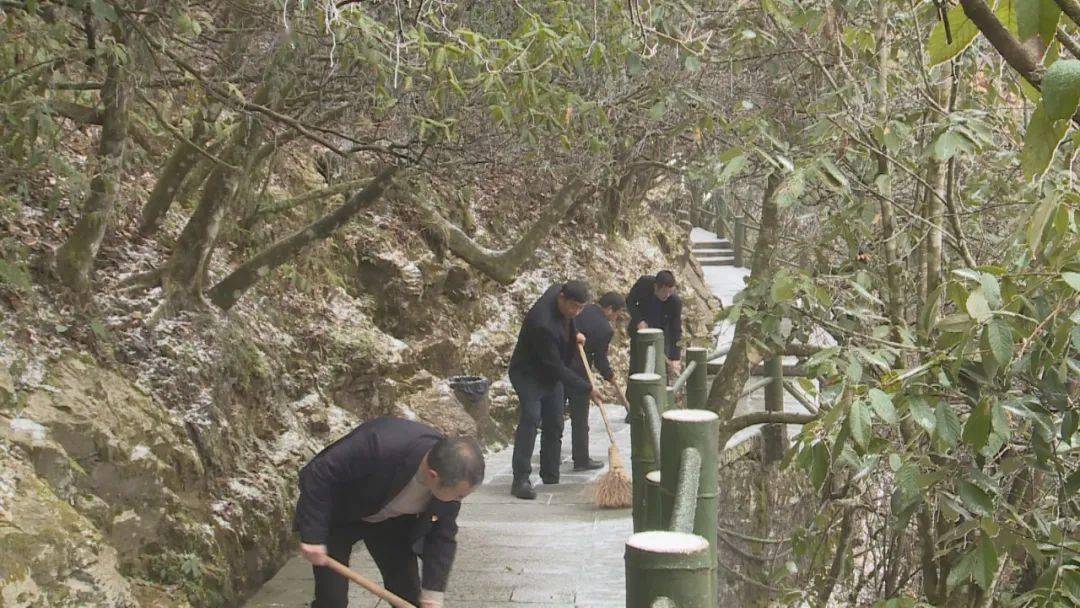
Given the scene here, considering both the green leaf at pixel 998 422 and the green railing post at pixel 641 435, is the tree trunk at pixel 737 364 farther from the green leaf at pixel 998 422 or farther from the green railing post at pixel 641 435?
the green leaf at pixel 998 422

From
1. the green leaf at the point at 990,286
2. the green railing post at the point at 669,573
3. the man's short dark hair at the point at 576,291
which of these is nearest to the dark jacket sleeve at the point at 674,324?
the man's short dark hair at the point at 576,291

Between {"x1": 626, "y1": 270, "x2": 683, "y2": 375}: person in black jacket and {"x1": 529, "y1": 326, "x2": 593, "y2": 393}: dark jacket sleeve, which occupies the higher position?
{"x1": 626, "y1": 270, "x2": 683, "y2": 375}: person in black jacket

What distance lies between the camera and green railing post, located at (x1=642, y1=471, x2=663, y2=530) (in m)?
3.91

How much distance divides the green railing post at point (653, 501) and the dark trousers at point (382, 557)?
1043mm

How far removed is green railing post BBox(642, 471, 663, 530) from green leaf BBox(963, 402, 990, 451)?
1198mm

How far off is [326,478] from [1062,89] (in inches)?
135

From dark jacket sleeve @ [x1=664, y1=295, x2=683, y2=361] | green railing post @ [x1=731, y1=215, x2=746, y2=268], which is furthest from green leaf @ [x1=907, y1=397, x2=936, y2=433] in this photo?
green railing post @ [x1=731, y1=215, x2=746, y2=268]

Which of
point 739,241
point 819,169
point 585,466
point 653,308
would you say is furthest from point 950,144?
point 739,241

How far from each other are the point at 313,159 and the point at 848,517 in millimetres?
7649

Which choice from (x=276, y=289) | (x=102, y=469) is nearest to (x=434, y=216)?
(x=276, y=289)

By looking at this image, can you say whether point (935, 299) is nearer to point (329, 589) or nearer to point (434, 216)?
point (329, 589)

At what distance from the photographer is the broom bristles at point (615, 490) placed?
7820mm

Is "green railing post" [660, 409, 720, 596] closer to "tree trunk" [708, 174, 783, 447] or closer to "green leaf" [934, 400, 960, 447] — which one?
"green leaf" [934, 400, 960, 447]

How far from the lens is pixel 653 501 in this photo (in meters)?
4.05
